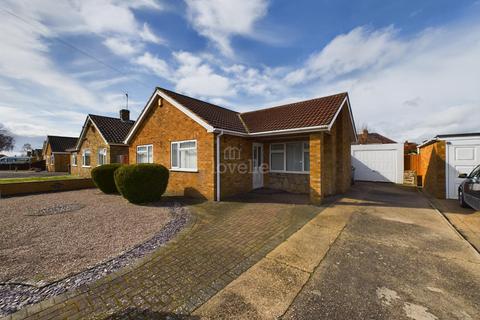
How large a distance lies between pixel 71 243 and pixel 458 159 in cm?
1372

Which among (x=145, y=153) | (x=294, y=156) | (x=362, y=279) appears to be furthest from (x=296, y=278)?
(x=145, y=153)

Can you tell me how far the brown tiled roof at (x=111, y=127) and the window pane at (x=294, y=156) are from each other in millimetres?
14248

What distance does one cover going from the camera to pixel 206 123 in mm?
8516

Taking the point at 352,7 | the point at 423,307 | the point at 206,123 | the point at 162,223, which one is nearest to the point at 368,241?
the point at 423,307

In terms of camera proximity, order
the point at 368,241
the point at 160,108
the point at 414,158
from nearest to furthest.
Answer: the point at 368,241 < the point at 160,108 < the point at 414,158

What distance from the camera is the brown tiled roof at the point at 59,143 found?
28.0 m

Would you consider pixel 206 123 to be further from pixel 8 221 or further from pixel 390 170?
pixel 390 170

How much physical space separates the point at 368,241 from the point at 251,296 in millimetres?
3202

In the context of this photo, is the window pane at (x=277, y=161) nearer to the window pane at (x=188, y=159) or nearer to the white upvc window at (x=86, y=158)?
the window pane at (x=188, y=159)

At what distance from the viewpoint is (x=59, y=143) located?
2891cm

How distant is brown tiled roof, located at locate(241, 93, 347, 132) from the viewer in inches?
327

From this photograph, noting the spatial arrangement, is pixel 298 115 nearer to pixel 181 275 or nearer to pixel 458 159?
pixel 458 159

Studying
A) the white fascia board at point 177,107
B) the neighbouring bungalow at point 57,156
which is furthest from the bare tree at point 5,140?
the white fascia board at point 177,107

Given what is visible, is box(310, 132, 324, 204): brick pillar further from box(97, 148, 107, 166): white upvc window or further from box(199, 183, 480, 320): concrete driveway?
box(97, 148, 107, 166): white upvc window
